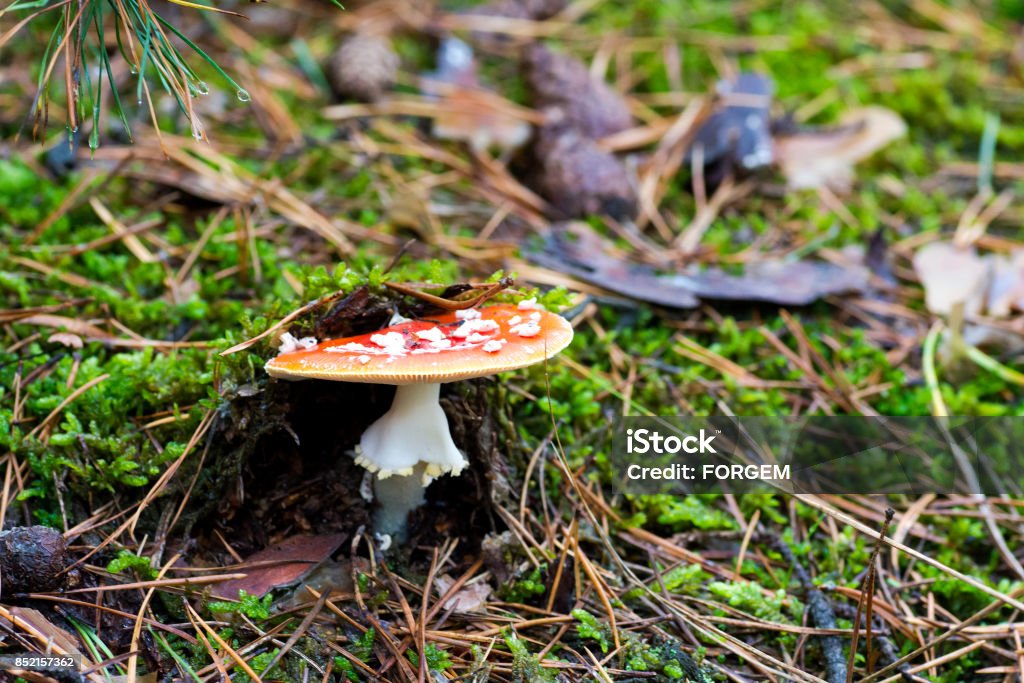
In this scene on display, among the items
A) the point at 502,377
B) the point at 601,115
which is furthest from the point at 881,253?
the point at 502,377

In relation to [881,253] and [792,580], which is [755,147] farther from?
[792,580]

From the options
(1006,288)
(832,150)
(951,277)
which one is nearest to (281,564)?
(951,277)

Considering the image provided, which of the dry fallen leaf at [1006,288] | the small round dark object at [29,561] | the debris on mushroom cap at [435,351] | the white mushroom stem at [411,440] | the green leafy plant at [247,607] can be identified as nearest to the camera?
the debris on mushroom cap at [435,351]

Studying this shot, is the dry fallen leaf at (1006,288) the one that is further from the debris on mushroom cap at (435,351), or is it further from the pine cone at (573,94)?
→ the debris on mushroom cap at (435,351)

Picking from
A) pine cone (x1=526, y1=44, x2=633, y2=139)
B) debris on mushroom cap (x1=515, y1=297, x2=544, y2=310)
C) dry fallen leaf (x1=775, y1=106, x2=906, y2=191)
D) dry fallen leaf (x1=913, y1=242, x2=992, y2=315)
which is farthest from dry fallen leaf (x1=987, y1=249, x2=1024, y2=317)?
debris on mushroom cap (x1=515, y1=297, x2=544, y2=310)

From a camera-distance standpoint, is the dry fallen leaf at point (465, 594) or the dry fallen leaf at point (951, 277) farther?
the dry fallen leaf at point (951, 277)

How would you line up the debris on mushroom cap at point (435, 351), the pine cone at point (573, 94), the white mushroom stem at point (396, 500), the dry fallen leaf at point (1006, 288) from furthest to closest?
1. the pine cone at point (573, 94)
2. the dry fallen leaf at point (1006, 288)
3. the white mushroom stem at point (396, 500)
4. the debris on mushroom cap at point (435, 351)

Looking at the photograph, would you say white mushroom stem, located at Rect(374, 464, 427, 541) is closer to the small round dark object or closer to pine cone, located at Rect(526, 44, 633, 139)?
the small round dark object

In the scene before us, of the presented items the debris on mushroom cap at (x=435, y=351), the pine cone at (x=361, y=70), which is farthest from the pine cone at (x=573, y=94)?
the debris on mushroom cap at (x=435, y=351)
